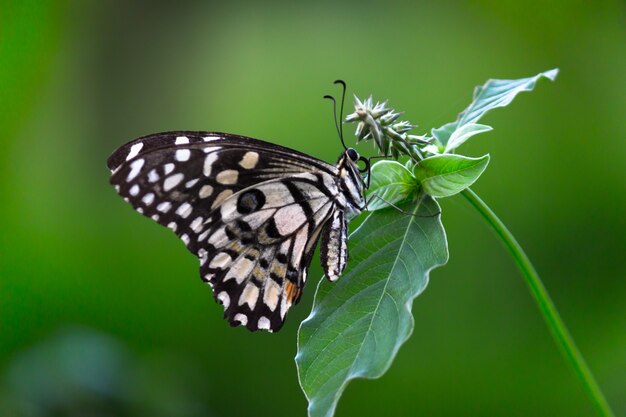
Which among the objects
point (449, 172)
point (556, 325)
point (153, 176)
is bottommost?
point (556, 325)

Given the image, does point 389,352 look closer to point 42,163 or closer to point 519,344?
point 519,344

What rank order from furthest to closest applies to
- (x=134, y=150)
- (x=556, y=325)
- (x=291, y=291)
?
(x=291, y=291) < (x=134, y=150) < (x=556, y=325)

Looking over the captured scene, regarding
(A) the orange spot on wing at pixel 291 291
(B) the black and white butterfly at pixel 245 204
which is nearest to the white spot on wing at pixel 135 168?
(B) the black and white butterfly at pixel 245 204

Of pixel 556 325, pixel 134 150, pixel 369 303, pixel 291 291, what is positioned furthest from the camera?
pixel 291 291

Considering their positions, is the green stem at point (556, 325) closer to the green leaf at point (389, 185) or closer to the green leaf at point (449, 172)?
the green leaf at point (449, 172)

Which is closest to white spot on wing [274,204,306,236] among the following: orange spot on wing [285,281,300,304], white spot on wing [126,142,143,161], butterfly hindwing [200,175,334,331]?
butterfly hindwing [200,175,334,331]

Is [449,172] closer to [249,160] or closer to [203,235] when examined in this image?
[249,160]

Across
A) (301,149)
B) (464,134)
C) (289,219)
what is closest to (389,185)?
(464,134)
